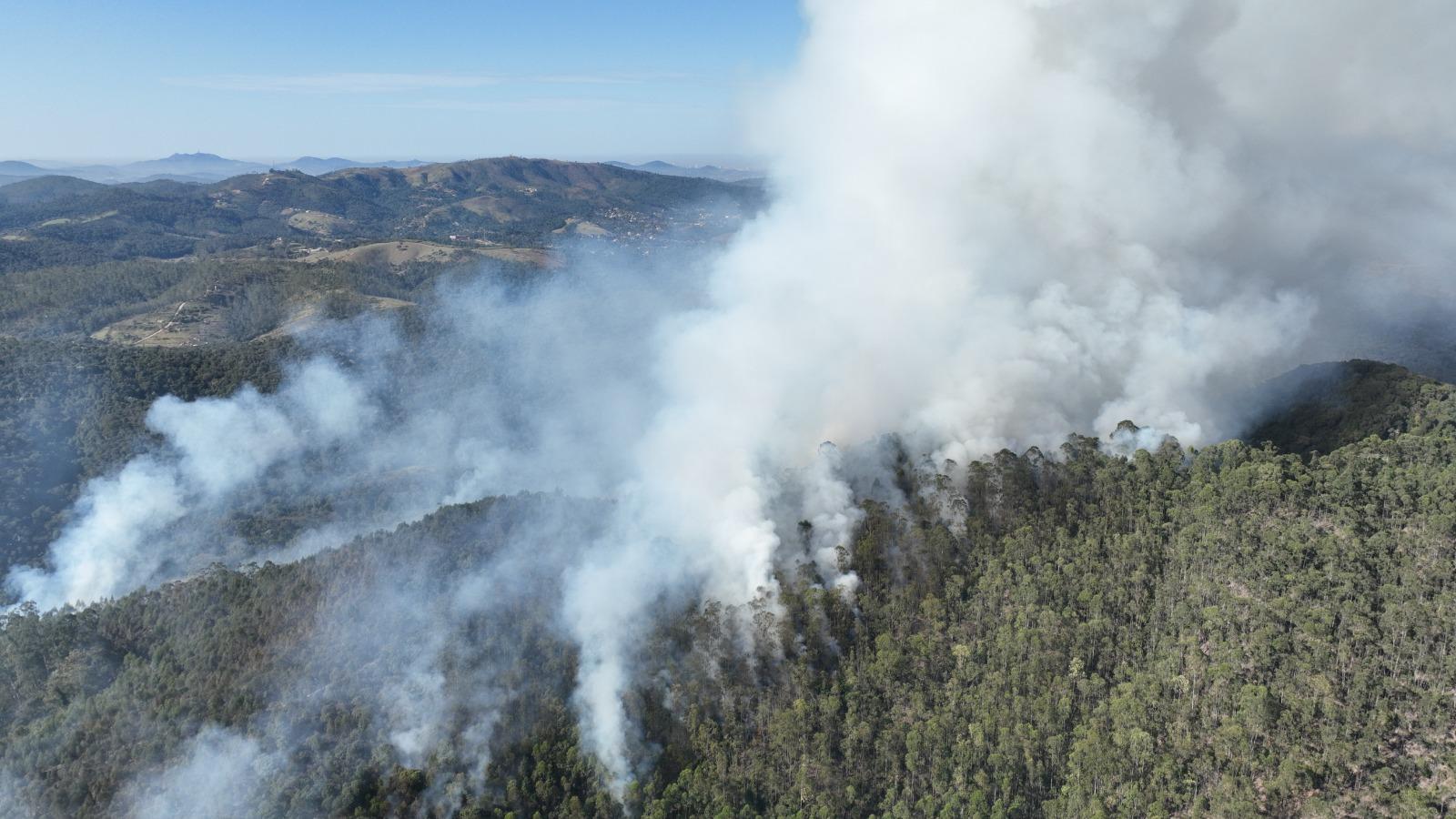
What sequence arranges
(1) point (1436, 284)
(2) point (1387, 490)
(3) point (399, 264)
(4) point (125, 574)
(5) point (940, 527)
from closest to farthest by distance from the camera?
1. (2) point (1387, 490)
2. (5) point (940, 527)
3. (4) point (125, 574)
4. (1) point (1436, 284)
5. (3) point (399, 264)

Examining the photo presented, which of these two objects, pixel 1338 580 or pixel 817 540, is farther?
pixel 817 540

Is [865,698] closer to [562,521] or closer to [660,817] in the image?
[660,817]

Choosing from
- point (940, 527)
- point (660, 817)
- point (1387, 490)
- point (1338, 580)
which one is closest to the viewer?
point (660, 817)

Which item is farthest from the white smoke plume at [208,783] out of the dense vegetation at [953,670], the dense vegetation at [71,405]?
the dense vegetation at [71,405]

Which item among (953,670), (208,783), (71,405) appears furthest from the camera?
(71,405)

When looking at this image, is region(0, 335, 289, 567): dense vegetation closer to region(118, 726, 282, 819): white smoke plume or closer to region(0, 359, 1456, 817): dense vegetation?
region(0, 359, 1456, 817): dense vegetation

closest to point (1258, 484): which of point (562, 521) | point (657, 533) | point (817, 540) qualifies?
point (817, 540)

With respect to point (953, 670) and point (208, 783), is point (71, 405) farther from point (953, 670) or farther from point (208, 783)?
point (953, 670)

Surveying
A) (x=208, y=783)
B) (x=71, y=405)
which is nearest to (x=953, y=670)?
(x=208, y=783)

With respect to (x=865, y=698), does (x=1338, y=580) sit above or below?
above
